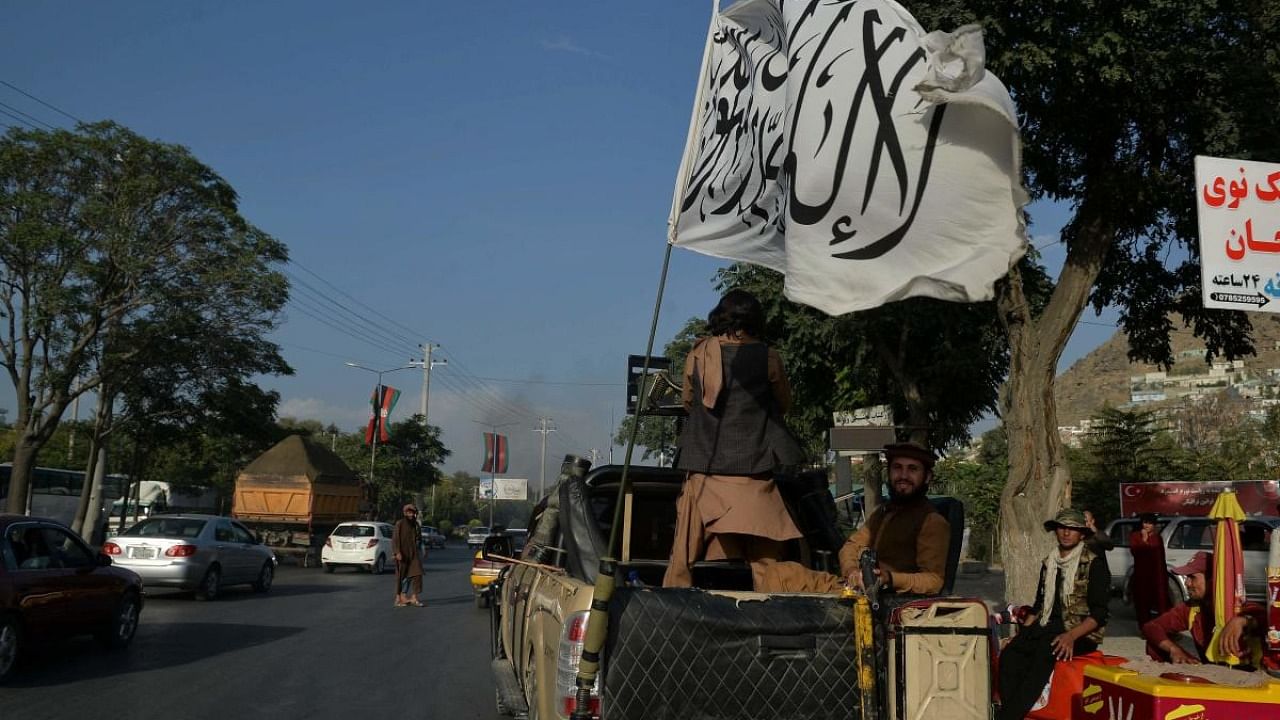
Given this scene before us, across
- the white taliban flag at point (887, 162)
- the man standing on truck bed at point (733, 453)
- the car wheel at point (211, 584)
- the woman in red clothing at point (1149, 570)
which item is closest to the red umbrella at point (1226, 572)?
the woman in red clothing at point (1149, 570)

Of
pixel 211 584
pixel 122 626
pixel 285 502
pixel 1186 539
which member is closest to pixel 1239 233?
pixel 122 626

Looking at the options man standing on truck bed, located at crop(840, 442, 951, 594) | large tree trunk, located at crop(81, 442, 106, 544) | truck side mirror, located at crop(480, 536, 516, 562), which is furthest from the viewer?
large tree trunk, located at crop(81, 442, 106, 544)

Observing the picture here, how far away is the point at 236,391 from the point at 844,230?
3225cm

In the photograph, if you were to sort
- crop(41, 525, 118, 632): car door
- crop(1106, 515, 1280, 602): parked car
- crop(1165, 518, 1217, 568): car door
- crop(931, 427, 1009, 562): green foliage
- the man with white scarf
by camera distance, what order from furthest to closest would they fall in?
crop(931, 427, 1009, 562): green foliage, crop(1165, 518, 1217, 568): car door, crop(1106, 515, 1280, 602): parked car, crop(41, 525, 118, 632): car door, the man with white scarf

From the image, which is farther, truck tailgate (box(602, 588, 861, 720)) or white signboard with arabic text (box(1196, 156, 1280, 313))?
white signboard with arabic text (box(1196, 156, 1280, 313))

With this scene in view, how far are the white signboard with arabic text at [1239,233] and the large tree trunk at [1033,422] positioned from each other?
5.00 m

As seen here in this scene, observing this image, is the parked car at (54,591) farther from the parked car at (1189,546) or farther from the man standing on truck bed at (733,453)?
the parked car at (1189,546)

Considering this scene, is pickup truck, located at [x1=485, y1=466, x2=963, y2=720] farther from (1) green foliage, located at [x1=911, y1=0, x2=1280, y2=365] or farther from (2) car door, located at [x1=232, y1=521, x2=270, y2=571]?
(2) car door, located at [x1=232, y1=521, x2=270, y2=571]

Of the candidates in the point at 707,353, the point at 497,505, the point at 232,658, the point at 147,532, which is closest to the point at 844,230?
the point at 707,353

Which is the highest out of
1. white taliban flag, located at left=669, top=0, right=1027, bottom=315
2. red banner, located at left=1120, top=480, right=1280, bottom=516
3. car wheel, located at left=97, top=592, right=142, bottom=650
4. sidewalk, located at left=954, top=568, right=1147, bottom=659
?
white taliban flag, located at left=669, top=0, right=1027, bottom=315

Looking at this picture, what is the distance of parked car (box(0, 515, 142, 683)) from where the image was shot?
9.05 metres

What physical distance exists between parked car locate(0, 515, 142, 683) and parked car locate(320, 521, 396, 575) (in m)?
18.8

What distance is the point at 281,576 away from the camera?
2794 centimetres

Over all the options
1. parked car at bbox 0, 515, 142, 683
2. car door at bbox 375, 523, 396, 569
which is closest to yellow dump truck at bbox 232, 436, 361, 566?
car door at bbox 375, 523, 396, 569
